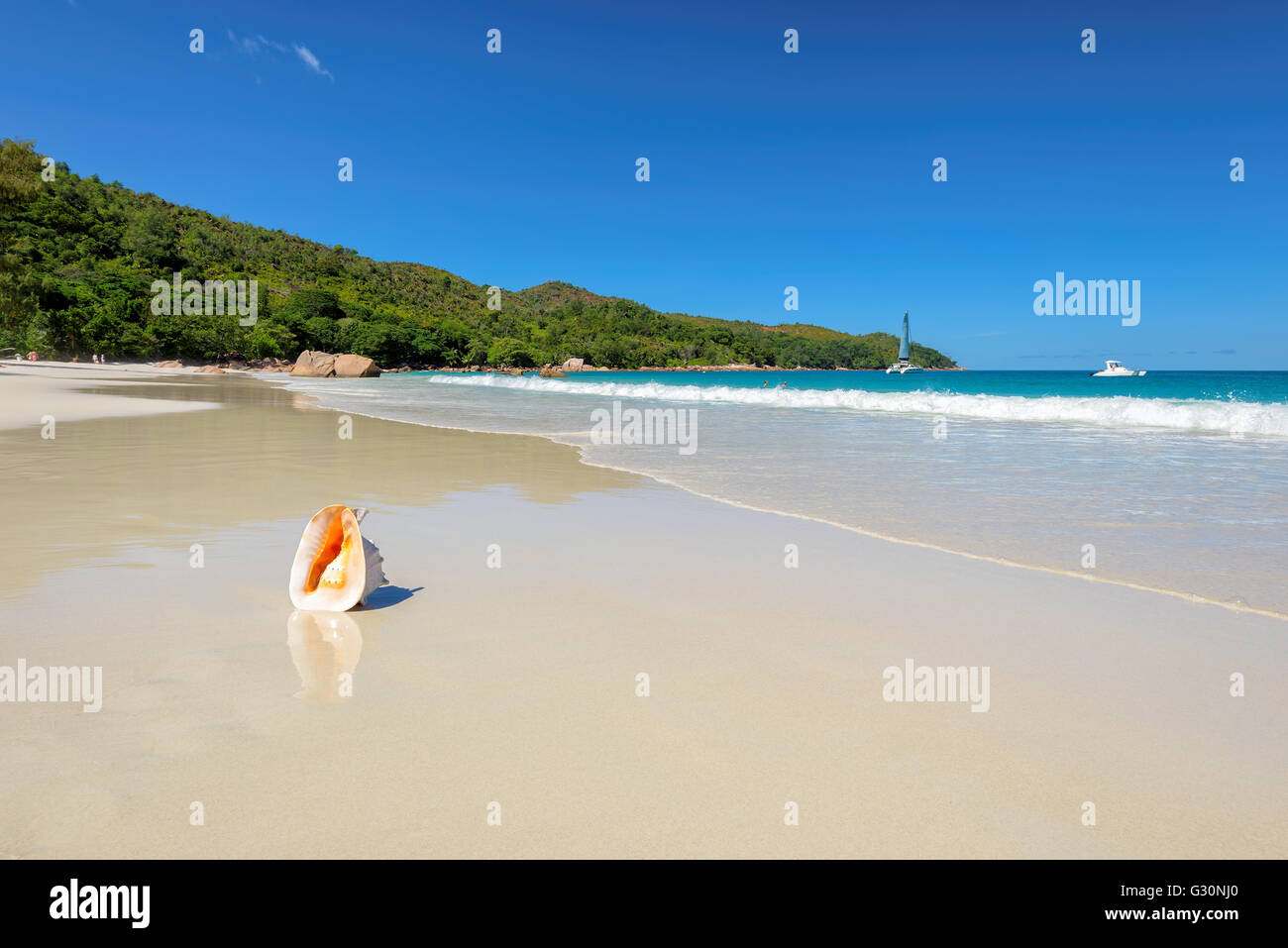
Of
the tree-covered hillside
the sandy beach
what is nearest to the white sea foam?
the sandy beach

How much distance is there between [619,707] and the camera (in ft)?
11.0

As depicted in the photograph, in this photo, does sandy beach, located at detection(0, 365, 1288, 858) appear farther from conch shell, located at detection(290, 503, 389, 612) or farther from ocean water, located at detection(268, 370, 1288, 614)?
ocean water, located at detection(268, 370, 1288, 614)

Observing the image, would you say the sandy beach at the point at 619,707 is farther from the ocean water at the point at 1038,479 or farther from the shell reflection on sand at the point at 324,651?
the ocean water at the point at 1038,479

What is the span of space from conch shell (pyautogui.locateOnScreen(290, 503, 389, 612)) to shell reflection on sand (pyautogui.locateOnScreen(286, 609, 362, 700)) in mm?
88

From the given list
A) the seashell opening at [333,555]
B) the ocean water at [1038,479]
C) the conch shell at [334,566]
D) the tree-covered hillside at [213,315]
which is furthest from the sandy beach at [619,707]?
the tree-covered hillside at [213,315]

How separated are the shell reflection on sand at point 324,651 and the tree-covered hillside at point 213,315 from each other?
52200mm

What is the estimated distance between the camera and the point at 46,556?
5773mm

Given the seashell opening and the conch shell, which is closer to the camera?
the conch shell

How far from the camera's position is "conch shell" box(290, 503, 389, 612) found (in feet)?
15.3

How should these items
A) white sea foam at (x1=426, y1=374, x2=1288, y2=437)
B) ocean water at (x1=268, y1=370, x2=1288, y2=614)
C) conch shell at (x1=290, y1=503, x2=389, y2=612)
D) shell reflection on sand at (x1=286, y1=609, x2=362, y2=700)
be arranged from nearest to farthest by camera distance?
shell reflection on sand at (x1=286, y1=609, x2=362, y2=700), conch shell at (x1=290, y1=503, x2=389, y2=612), ocean water at (x1=268, y1=370, x2=1288, y2=614), white sea foam at (x1=426, y1=374, x2=1288, y2=437)

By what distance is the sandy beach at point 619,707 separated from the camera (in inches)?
96.1

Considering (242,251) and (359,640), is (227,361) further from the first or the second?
(359,640)

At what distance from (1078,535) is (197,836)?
7193 millimetres

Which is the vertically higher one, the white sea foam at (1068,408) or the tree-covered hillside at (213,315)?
the tree-covered hillside at (213,315)
